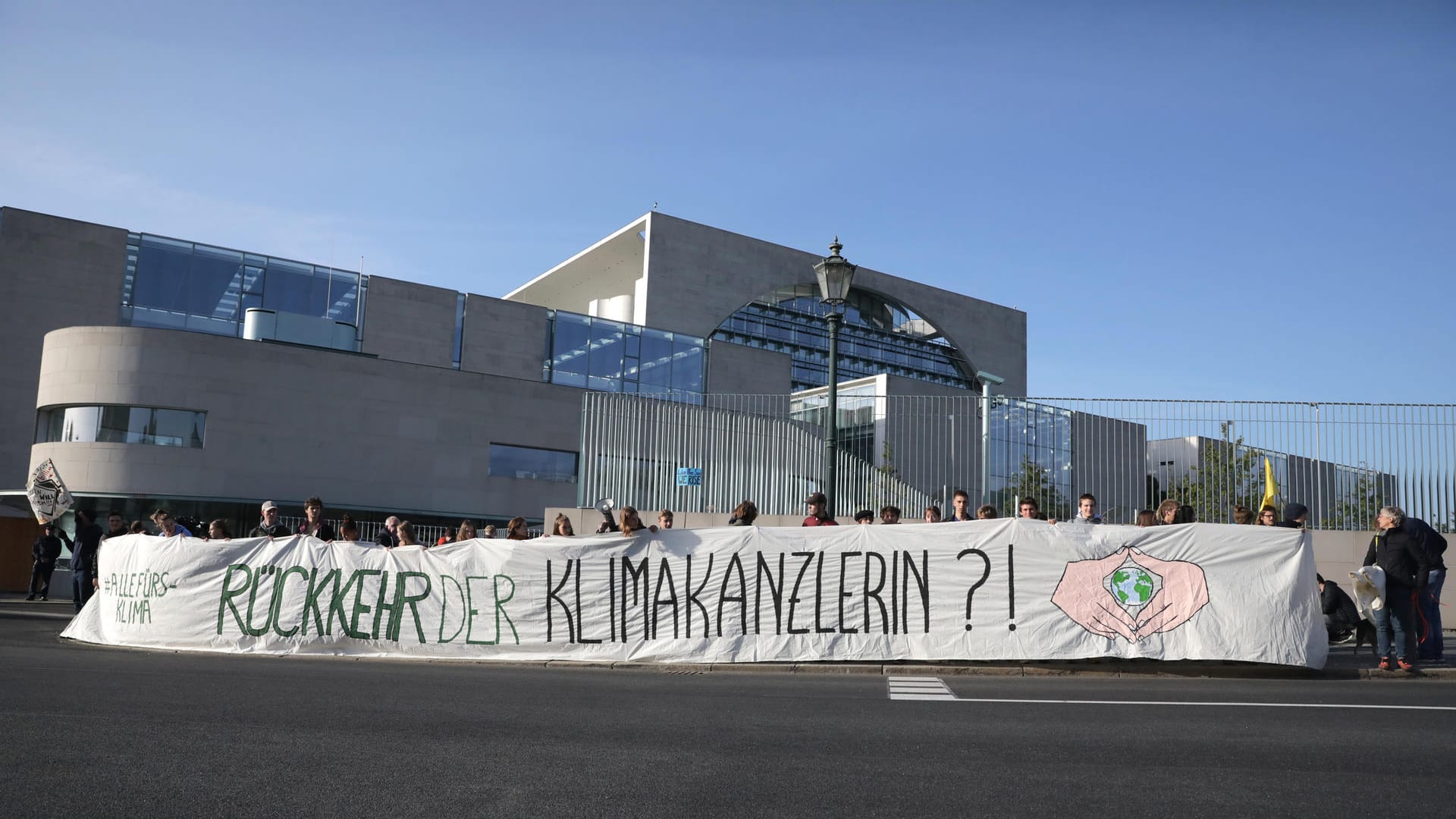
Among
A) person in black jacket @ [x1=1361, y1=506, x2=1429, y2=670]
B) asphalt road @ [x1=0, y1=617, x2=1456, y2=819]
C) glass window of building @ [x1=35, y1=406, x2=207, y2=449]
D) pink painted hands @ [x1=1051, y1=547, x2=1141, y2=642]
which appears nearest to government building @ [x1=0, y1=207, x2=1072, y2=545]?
glass window of building @ [x1=35, y1=406, x2=207, y2=449]

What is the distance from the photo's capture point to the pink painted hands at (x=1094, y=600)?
11242 millimetres

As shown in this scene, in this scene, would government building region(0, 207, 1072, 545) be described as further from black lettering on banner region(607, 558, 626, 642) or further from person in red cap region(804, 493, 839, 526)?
black lettering on banner region(607, 558, 626, 642)

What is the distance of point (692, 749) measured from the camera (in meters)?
6.43

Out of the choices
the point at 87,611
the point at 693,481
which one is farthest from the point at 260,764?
the point at 693,481

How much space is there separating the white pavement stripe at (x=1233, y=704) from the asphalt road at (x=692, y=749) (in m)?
0.08

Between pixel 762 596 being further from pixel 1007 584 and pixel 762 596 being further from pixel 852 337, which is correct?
pixel 852 337

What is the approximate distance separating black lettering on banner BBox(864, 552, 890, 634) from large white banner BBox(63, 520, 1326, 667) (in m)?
0.02

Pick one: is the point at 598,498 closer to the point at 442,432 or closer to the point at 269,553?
the point at 269,553

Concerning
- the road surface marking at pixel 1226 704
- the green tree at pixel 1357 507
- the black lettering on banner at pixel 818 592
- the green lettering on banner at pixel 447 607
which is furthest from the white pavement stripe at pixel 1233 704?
the green tree at pixel 1357 507

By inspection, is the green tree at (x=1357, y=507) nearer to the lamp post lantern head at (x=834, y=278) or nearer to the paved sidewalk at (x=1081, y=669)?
the paved sidewalk at (x=1081, y=669)

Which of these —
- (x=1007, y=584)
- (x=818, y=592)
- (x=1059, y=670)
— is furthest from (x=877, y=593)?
(x=1059, y=670)

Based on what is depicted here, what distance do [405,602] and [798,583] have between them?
4521 mm

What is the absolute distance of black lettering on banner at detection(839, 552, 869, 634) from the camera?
11.7m

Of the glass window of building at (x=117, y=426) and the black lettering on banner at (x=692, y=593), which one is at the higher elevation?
the glass window of building at (x=117, y=426)
